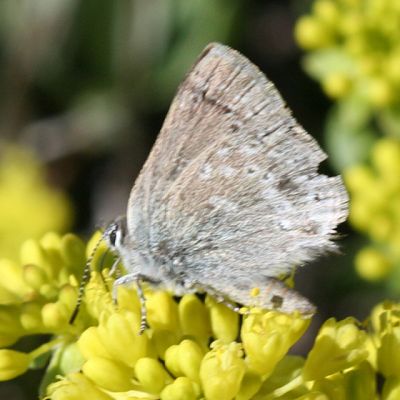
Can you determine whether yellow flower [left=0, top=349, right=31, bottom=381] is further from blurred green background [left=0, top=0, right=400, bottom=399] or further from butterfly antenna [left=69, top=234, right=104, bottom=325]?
blurred green background [left=0, top=0, right=400, bottom=399]

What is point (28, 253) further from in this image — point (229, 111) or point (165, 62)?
point (165, 62)

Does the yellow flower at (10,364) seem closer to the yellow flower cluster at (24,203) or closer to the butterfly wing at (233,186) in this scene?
the butterfly wing at (233,186)

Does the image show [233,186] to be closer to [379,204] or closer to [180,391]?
[180,391]

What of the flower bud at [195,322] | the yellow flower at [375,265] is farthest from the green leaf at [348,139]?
the flower bud at [195,322]

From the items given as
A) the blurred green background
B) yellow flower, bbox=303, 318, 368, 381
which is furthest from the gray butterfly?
the blurred green background

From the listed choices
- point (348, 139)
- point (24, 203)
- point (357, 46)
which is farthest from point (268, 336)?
point (24, 203)

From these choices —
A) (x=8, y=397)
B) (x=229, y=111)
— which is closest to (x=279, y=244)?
(x=229, y=111)
